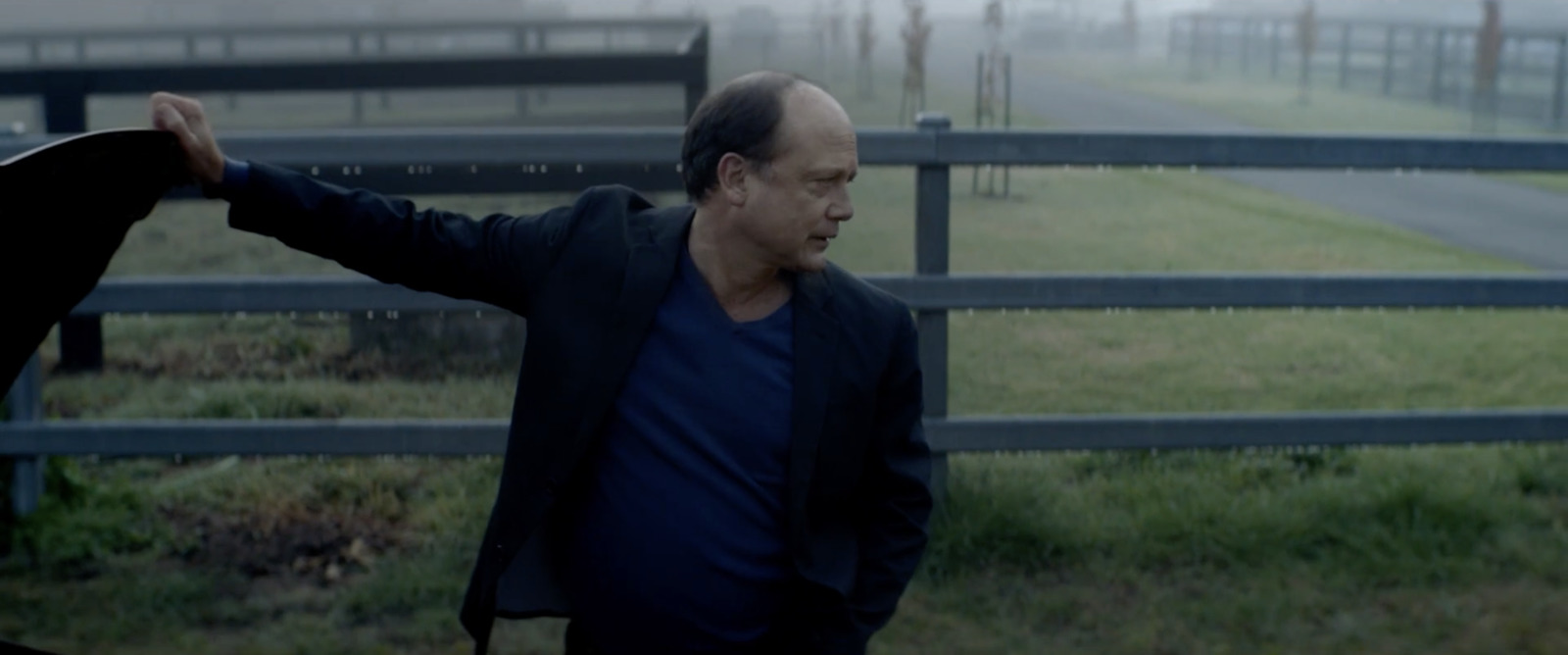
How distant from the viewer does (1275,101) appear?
2425 cm

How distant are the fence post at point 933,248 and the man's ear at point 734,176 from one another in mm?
2297

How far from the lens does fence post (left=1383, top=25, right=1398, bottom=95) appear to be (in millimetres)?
26542

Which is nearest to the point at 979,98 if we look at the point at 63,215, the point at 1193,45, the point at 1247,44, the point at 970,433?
the point at 970,433

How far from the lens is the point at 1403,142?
5230mm

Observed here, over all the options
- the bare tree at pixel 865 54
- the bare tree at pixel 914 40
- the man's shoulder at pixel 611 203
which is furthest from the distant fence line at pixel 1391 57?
the man's shoulder at pixel 611 203

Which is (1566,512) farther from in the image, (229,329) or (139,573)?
(229,329)

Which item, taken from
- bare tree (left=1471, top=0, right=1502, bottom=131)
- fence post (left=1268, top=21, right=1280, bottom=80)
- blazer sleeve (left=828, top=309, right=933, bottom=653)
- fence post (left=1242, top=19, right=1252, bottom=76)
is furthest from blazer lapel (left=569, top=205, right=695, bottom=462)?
fence post (left=1242, top=19, right=1252, bottom=76)

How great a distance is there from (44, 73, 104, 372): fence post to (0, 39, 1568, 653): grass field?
0.46ft

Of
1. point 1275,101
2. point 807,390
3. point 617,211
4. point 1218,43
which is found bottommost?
point 1275,101

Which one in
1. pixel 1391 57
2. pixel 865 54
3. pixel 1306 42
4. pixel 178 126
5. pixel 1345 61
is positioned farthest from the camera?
pixel 1345 61

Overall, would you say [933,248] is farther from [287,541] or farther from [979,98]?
[979,98]

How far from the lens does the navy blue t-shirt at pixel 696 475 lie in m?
2.76

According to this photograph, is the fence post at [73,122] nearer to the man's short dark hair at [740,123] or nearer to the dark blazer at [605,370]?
the dark blazer at [605,370]

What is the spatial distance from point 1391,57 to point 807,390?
25621 millimetres
